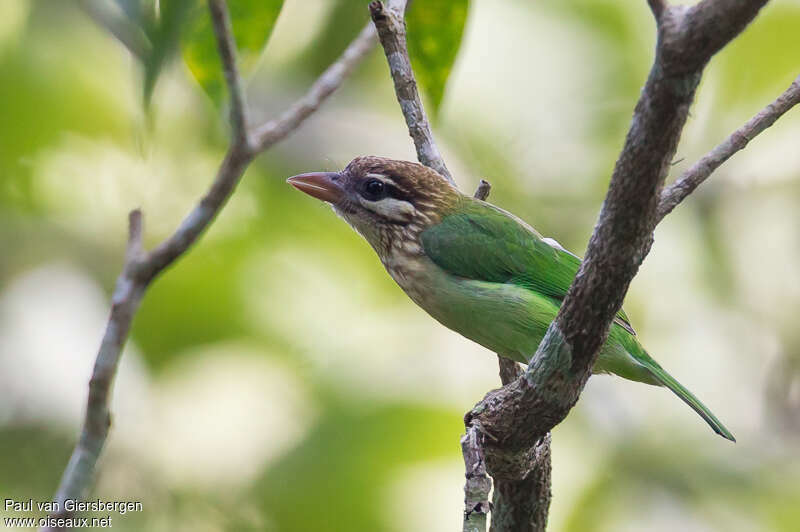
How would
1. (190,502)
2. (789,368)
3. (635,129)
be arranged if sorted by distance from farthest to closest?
1. (789,368)
2. (190,502)
3. (635,129)

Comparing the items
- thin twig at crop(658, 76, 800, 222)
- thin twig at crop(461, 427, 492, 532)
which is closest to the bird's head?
thin twig at crop(658, 76, 800, 222)

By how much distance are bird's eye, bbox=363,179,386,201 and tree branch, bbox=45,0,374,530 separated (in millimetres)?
1480

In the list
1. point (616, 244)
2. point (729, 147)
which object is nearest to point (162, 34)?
point (616, 244)

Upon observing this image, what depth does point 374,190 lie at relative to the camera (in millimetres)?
4512

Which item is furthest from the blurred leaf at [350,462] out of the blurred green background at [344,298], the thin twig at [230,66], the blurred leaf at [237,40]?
the thin twig at [230,66]

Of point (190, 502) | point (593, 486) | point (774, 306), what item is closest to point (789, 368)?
point (774, 306)

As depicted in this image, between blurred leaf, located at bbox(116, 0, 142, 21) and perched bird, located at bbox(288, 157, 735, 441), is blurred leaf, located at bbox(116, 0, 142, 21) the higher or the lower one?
the lower one

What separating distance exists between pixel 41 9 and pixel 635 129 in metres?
4.64

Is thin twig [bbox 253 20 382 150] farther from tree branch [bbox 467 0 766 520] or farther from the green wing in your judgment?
tree branch [bbox 467 0 766 520]

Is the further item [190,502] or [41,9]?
[41,9]

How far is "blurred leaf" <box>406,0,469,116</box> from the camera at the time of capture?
12.3ft

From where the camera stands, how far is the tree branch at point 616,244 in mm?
2199

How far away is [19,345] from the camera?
555 cm

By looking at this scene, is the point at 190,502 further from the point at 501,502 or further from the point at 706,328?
the point at 706,328
